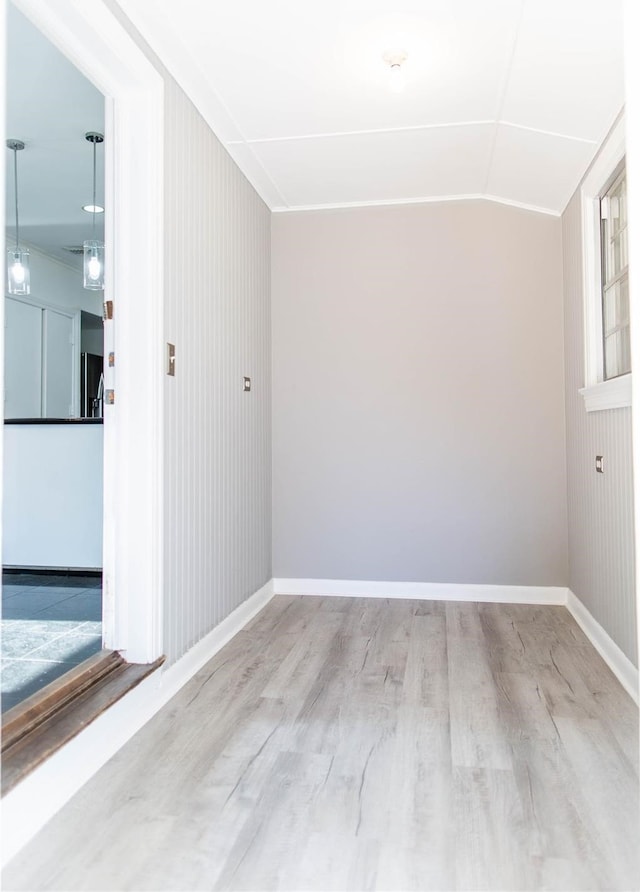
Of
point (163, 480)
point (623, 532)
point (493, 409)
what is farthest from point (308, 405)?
point (623, 532)

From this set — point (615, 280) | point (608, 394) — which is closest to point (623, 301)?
point (615, 280)

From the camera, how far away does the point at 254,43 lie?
7.18 feet

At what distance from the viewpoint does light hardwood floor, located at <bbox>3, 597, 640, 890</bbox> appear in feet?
4.33

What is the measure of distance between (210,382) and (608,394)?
1.71 meters

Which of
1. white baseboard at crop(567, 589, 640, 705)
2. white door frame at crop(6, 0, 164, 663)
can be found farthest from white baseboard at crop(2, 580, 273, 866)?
white baseboard at crop(567, 589, 640, 705)

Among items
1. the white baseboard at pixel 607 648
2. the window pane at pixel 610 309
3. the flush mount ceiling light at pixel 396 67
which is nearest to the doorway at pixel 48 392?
the flush mount ceiling light at pixel 396 67

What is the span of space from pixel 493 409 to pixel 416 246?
1093mm

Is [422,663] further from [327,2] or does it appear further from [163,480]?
[327,2]

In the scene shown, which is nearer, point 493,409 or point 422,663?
point 422,663

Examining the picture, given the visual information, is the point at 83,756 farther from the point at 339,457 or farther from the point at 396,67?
the point at 396,67

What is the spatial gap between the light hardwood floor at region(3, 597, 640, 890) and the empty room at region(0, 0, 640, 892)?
0.04 feet

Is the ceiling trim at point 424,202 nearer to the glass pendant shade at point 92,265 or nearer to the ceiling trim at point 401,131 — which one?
the ceiling trim at point 401,131

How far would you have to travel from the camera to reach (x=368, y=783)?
166cm

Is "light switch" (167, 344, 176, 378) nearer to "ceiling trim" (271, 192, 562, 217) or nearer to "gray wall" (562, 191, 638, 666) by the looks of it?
"gray wall" (562, 191, 638, 666)
